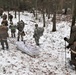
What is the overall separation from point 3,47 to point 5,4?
106ft

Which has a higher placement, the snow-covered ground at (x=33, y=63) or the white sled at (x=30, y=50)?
the white sled at (x=30, y=50)

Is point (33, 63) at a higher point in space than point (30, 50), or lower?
lower

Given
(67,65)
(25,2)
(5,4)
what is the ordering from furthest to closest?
(25,2), (5,4), (67,65)

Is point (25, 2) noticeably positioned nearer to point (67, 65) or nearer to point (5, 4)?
point (5, 4)

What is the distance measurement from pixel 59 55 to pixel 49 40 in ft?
17.0

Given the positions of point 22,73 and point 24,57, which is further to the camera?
point 24,57

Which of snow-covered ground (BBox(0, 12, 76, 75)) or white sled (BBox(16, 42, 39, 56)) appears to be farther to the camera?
white sled (BBox(16, 42, 39, 56))

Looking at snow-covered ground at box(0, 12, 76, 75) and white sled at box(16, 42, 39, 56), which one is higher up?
white sled at box(16, 42, 39, 56)

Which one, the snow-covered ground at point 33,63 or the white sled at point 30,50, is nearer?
the snow-covered ground at point 33,63

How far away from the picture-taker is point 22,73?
36.1ft

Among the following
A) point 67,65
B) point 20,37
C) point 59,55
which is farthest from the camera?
point 20,37

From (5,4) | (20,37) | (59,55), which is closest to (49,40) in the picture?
(20,37)

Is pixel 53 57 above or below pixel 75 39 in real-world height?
below

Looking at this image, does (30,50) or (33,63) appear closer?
(33,63)
